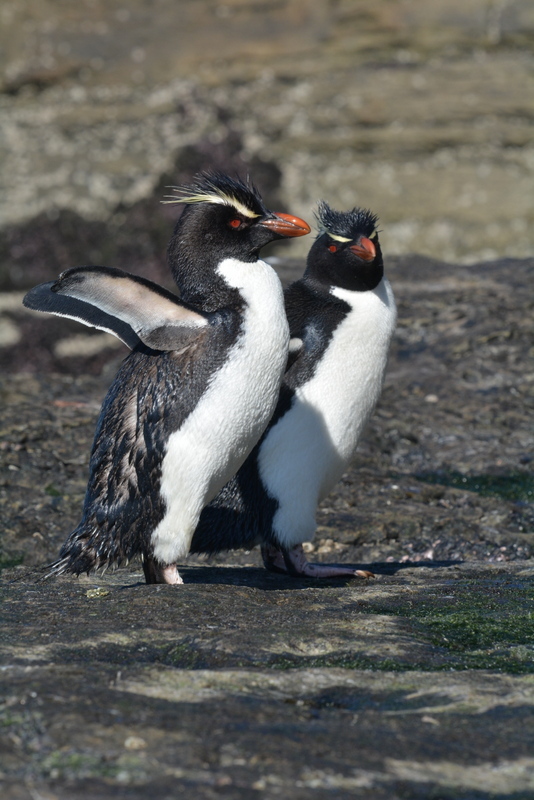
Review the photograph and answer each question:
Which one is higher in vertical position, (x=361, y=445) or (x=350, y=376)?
(x=350, y=376)

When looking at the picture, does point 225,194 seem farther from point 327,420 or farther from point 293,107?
point 293,107

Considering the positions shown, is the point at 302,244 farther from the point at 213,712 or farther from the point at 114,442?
the point at 213,712

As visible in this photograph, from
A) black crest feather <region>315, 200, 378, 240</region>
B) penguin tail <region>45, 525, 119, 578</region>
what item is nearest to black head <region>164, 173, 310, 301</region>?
black crest feather <region>315, 200, 378, 240</region>

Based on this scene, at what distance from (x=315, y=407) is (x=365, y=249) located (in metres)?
0.90

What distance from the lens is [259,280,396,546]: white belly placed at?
500 centimetres

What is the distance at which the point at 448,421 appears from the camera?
7379mm

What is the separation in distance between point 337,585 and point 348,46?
18.9 meters

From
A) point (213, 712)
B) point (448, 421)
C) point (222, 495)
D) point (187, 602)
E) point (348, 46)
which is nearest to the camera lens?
point (213, 712)

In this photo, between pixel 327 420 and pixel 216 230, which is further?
pixel 327 420

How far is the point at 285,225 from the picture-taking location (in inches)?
181

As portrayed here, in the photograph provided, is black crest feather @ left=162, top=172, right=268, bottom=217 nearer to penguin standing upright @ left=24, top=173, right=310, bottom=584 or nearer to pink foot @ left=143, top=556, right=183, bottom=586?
penguin standing upright @ left=24, top=173, right=310, bottom=584

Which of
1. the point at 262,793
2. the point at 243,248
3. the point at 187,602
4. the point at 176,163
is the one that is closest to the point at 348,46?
the point at 176,163

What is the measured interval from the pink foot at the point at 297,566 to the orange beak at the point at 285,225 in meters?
1.52

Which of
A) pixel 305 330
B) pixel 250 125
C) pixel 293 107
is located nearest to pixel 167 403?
pixel 305 330
